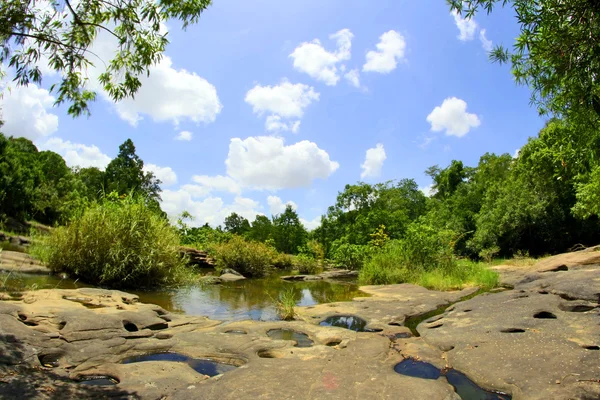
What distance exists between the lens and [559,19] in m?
4.43

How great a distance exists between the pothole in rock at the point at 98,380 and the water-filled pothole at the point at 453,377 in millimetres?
2859

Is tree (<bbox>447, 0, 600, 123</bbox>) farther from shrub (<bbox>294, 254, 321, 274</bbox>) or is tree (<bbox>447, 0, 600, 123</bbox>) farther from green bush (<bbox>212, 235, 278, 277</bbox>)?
shrub (<bbox>294, 254, 321, 274</bbox>)

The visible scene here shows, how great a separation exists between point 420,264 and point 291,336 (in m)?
9.52

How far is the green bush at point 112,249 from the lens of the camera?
956cm

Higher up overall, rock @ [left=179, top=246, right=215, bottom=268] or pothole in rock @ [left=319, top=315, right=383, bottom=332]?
rock @ [left=179, top=246, right=215, bottom=268]

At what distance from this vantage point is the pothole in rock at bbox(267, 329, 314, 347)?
17.2 feet

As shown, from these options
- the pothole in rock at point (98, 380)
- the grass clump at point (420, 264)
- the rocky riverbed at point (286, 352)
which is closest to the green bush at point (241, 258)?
the grass clump at point (420, 264)

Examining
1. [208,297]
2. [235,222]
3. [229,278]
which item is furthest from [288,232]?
[208,297]

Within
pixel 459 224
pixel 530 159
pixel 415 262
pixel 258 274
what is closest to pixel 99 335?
pixel 415 262

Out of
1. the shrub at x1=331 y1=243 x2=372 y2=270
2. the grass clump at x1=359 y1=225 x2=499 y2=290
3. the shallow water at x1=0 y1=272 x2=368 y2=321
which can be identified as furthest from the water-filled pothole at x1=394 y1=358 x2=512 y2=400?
the shrub at x1=331 y1=243 x2=372 y2=270

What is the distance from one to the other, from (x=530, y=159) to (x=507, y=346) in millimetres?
21698

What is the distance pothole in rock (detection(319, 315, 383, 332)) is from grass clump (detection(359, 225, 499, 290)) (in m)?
5.47

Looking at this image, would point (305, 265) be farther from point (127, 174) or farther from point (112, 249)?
point (127, 174)

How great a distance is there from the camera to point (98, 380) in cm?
358
